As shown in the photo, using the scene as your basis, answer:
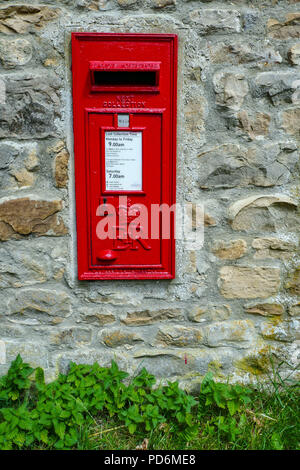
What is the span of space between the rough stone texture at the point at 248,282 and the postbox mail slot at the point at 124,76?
3.20 ft

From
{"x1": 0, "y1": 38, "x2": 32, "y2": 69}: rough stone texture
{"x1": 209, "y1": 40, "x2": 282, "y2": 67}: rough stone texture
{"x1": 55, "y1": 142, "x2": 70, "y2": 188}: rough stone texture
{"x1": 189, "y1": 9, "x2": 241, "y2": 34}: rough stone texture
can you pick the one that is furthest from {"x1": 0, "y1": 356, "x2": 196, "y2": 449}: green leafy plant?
{"x1": 189, "y1": 9, "x2": 241, "y2": 34}: rough stone texture

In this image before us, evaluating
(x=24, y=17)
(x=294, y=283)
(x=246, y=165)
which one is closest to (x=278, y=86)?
(x=246, y=165)

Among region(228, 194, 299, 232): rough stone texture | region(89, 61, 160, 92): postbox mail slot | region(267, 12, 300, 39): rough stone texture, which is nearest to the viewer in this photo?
region(89, 61, 160, 92): postbox mail slot

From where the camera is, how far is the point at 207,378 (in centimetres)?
190

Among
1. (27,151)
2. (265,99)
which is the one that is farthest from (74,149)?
(265,99)

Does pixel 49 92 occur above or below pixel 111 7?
below

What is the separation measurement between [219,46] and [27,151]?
1.04 m

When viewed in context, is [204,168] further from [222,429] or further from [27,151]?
[222,429]

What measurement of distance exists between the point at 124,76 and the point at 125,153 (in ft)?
1.13

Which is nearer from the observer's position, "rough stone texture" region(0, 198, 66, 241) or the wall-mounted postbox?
the wall-mounted postbox

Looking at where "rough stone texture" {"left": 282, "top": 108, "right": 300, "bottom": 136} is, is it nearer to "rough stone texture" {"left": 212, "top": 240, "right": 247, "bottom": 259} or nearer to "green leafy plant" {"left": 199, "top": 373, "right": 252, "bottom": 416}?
"rough stone texture" {"left": 212, "top": 240, "right": 247, "bottom": 259}

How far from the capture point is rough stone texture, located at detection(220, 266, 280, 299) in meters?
1.93

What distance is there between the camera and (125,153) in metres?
1.80

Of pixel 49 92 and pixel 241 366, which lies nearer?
pixel 49 92
